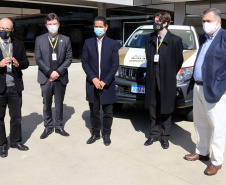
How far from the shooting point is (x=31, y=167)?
137 inches

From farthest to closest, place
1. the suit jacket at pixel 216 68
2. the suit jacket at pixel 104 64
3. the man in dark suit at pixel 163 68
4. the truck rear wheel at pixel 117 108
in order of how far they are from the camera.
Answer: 1. the truck rear wheel at pixel 117 108
2. the suit jacket at pixel 104 64
3. the man in dark suit at pixel 163 68
4. the suit jacket at pixel 216 68

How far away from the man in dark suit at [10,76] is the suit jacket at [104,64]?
0.90 meters

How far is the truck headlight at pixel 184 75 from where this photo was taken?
15.3 ft

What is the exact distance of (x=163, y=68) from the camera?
4.01 metres

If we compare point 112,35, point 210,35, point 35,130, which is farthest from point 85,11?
point 210,35

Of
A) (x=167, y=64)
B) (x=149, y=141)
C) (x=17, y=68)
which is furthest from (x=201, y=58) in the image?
(x=17, y=68)

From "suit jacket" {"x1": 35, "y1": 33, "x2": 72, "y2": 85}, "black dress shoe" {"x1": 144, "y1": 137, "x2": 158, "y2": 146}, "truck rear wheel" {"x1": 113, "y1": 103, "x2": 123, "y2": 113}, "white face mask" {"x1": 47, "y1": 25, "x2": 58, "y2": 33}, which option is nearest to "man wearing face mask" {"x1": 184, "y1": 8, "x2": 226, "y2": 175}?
"black dress shoe" {"x1": 144, "y1": 137, "x2": 158, "y2": 146}

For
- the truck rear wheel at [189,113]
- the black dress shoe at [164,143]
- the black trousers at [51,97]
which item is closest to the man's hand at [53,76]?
the black trousers at [51,97]

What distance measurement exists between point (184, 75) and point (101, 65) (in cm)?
147

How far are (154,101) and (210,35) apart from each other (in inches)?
51.8

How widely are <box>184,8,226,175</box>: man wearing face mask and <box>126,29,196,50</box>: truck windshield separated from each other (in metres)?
2.33

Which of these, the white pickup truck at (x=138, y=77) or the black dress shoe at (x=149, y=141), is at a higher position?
the white pickup truck at (x=138, y=77)

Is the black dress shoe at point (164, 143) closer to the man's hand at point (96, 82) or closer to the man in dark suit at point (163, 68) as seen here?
the man in dark suit at point (163, 68)

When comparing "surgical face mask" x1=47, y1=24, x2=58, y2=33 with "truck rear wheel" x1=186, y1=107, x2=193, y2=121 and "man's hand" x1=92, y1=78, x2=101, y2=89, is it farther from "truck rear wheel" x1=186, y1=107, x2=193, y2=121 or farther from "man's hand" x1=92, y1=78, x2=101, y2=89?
"truck rear wheel" x1=186, y1=107, x2=193, y2=121
